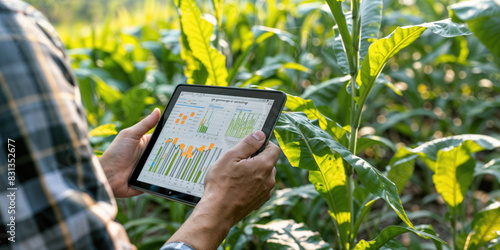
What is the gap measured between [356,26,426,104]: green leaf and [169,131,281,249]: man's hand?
0.94 ft

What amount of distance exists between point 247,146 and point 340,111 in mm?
857

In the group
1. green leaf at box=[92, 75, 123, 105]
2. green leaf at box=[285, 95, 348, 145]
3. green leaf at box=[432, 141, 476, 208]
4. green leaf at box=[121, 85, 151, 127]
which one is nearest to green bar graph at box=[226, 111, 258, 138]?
green leaf at box=[285, 95, 348, 145]

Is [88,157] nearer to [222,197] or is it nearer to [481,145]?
[222,197]

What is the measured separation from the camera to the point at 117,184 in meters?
1.05

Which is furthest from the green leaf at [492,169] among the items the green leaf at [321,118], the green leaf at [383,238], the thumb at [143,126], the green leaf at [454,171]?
the thumb at [143,126]

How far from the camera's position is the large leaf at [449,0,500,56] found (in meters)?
0.96

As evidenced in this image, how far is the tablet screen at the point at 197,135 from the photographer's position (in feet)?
2.96

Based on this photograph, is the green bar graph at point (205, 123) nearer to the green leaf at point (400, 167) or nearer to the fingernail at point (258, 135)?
the fingernail at point (258, 135)

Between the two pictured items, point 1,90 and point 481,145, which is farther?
point 481,145

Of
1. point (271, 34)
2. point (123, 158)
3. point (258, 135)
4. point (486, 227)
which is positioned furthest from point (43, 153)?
point (271, 34)

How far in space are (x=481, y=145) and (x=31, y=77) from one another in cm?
98

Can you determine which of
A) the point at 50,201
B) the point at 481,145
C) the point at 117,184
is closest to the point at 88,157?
the point at 50,201

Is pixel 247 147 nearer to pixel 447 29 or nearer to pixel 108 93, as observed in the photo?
pixel 447 29

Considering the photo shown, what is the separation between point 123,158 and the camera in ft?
3.48
